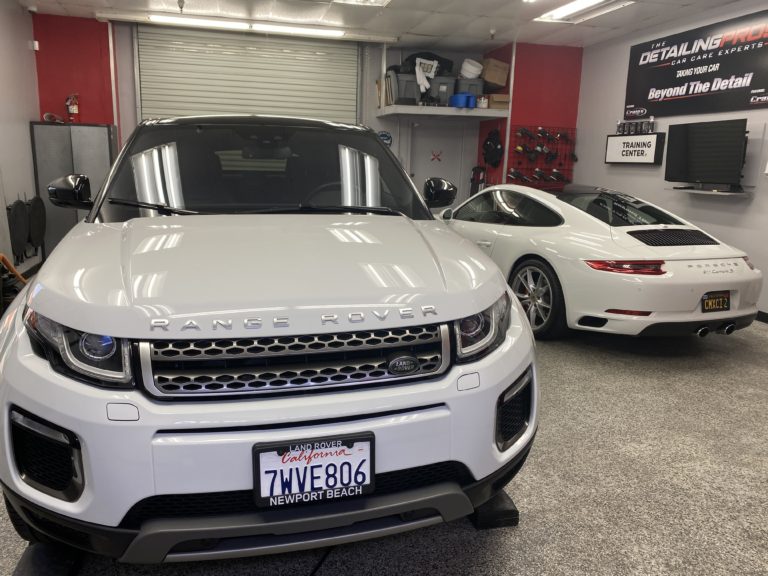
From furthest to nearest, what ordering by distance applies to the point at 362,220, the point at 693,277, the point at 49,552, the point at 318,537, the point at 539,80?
the point at 539,80 → the point at 693,277 → the point at 362,220 → the point at 49,552 → the point at 318,537

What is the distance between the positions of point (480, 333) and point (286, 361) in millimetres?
532

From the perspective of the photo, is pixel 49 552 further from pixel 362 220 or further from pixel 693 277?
pixel 693 277

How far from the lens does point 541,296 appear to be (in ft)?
14.3

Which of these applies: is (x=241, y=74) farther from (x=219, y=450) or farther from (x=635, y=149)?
(x=219, y=450)

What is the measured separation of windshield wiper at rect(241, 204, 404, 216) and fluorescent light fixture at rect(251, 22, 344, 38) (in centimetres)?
671

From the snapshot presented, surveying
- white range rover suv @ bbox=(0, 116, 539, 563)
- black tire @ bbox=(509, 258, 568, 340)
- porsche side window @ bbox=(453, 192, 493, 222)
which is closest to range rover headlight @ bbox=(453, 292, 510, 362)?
white range rover suv @ bbox=(0, 116, 539, 563)

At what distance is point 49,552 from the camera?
5.53 feet

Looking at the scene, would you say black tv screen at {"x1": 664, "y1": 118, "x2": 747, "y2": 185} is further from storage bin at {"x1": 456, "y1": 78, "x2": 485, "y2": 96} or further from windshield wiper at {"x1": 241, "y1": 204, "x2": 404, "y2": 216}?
windshield wiper at {"x1": 241, "y1": 204, "x2": 404, "y2": 216}

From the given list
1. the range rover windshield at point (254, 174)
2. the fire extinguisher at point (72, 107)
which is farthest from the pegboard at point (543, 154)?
the range rover windshield at point (254, 174)

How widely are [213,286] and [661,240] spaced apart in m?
3.54

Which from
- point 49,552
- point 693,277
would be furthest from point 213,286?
point 693,277

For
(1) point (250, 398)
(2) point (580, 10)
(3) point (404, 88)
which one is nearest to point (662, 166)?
(2) point (580, 10)

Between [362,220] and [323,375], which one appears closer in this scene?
[323,375]

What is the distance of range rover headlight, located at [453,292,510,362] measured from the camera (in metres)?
1.47
